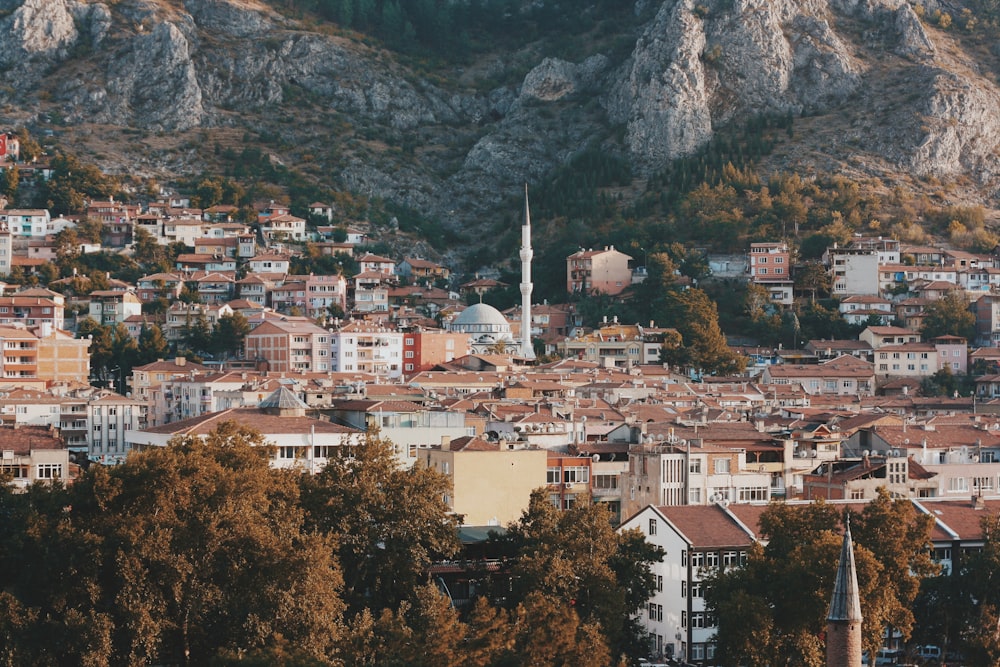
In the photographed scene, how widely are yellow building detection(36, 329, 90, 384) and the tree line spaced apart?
51.7 m

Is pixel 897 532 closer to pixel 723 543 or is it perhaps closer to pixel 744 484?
pixel 723 543

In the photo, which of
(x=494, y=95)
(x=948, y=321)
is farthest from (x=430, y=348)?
(x=494, y=95)

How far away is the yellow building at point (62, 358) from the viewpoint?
327 ft

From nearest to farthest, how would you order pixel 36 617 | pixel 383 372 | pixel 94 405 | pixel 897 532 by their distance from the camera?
pixel 36 617 < pixel 897 532 < pixel 94 405 < pixel 383 372

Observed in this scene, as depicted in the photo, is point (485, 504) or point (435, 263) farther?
point (435, 263)

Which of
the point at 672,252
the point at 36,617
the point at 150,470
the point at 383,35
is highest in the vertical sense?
the point at 383,35

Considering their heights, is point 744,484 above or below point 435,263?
below

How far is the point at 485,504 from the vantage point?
56125mm

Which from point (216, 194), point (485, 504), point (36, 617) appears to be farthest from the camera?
point (216, 194)

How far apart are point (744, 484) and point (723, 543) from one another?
324 inches

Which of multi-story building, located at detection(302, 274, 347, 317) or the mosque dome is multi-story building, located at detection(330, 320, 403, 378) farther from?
multi-story building, located at detection(302, 274, 347, 317)

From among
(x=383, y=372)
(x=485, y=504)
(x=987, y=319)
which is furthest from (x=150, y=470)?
(x=987, y=319)

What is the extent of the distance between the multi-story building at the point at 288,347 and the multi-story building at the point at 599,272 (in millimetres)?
23934

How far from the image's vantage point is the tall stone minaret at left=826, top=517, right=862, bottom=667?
38250mm
